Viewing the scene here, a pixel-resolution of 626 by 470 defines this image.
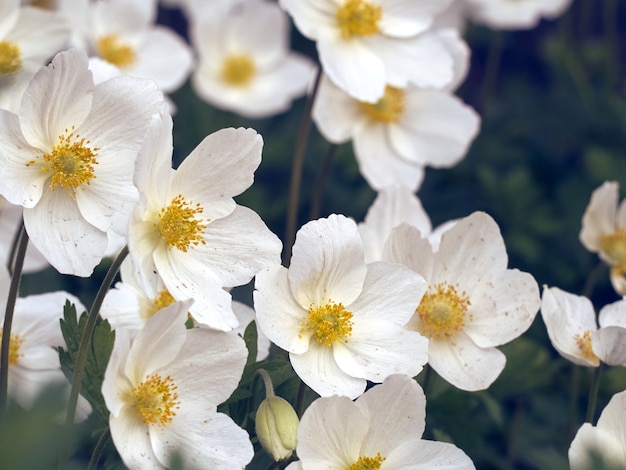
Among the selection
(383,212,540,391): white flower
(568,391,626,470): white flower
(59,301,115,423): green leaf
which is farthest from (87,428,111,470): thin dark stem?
(568,391,626,470): white flower

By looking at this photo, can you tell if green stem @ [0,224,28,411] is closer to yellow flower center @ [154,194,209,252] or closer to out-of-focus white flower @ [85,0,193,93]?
yellow flower center @ [154,194,209,252]

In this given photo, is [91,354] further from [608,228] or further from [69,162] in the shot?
[608,228]

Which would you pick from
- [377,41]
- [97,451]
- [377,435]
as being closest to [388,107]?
[377,41]

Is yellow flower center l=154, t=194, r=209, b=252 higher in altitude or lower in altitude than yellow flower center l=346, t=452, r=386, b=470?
higher

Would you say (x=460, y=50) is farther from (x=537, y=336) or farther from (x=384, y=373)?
(x=384, y=373)

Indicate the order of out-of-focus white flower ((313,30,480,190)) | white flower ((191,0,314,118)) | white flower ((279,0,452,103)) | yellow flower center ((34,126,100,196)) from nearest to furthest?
yellow flower center ((34,126,100,196)) → white flower ((279,0,452,103)) → out-of-focus white flower ((313,30,480,190)) → white flower ((191,0,314,118))

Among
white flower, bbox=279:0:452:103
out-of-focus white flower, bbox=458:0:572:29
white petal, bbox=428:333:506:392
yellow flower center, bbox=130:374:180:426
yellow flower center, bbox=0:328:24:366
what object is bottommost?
out-of-focus white flower, bbox=458:0:572:29

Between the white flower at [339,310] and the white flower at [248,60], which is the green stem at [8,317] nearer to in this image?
the white flower at [339,310]

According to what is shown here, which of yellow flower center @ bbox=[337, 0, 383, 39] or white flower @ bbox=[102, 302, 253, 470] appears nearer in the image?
white flower @ bbox=[102, 302, 253, 470]

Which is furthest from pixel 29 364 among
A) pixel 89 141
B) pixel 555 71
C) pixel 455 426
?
pixel 555 71
